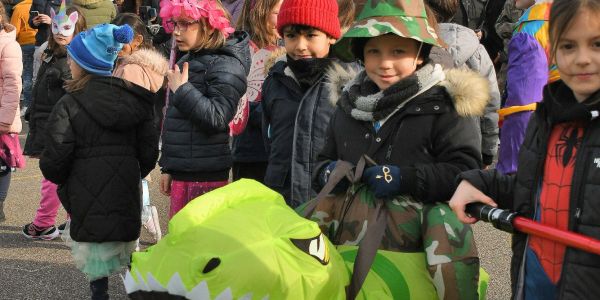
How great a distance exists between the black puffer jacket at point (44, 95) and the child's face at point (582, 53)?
438 cm

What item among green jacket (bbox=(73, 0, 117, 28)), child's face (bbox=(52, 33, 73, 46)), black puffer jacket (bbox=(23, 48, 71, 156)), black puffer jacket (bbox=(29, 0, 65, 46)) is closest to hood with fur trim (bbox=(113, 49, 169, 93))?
black puffer jacket (bbox=(23, 48, 71, 156))

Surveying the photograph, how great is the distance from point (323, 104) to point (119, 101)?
119cm

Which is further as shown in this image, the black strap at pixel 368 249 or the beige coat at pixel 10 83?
the beige coat at pixel 10 83

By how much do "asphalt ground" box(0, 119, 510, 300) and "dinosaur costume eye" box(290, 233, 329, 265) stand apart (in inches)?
102

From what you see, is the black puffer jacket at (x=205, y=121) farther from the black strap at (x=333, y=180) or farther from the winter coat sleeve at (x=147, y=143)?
the black strap at (x=333, y=180)

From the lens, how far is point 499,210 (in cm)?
209

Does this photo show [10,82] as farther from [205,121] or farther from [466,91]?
[466,91]

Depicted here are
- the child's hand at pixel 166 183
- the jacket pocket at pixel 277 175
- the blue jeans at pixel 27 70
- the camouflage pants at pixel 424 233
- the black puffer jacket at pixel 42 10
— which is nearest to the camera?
the camouflage pants at pixel 424 233

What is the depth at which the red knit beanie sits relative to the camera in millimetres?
3520

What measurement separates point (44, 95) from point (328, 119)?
3.00 m

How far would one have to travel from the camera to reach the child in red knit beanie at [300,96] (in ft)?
11.4

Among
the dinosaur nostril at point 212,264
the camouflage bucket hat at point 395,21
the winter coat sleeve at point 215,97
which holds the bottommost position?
the winter coat sleeve at point 215,97

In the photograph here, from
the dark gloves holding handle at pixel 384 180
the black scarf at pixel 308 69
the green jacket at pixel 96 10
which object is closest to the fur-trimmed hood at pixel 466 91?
the dark gloves holding handle at pixel 384 180

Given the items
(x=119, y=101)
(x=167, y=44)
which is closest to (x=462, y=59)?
(x=119, y=101)
